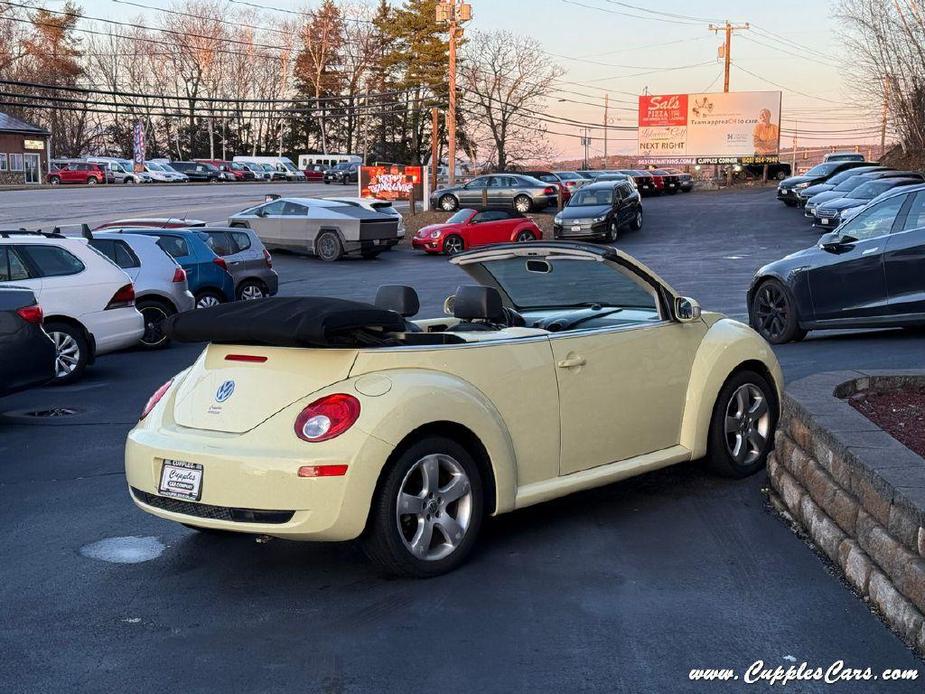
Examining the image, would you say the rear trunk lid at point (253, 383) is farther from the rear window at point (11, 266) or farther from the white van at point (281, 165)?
the white van at point (281, 165)

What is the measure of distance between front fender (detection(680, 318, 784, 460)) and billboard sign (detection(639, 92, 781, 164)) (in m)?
67.6

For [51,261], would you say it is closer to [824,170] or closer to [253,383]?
[253,383]

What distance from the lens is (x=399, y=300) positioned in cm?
615

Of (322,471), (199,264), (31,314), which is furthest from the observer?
(199,264)

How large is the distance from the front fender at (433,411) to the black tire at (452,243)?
90.2 ft

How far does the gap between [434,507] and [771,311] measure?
8.90 m

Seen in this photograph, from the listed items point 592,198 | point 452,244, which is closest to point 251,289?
point 452,244

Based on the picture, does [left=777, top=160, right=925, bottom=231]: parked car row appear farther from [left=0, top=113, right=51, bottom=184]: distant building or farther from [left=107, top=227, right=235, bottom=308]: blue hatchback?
[left=0, top=113, right=51, bottom=184]: distant building

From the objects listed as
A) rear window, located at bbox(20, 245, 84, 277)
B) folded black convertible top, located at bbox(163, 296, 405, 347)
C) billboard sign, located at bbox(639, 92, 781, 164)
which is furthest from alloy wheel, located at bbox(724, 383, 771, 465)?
billboard sign, located at bbox(639, 92, 781, 164)

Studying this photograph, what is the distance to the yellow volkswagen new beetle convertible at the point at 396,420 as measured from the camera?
16.3ft

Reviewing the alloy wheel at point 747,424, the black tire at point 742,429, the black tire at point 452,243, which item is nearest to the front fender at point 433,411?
the black tire at point 742,429

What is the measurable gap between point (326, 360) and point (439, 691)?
5.64 feet

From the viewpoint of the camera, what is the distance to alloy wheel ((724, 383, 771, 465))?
23.1 ft

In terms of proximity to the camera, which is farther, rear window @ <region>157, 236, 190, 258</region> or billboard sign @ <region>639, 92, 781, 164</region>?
billboard sign @ <region>639, 92, 781, 164</region>
